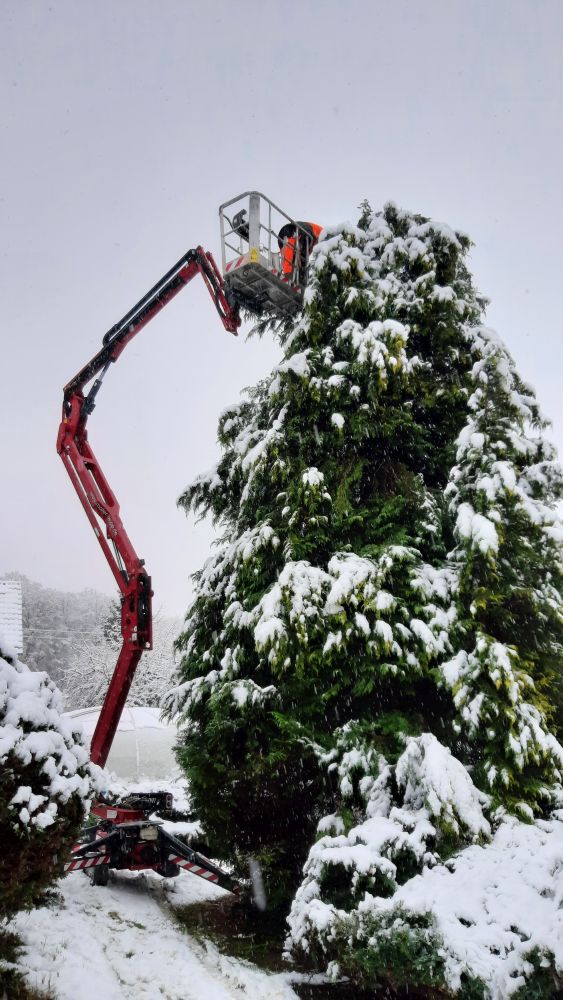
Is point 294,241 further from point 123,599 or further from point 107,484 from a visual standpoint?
point 123,599

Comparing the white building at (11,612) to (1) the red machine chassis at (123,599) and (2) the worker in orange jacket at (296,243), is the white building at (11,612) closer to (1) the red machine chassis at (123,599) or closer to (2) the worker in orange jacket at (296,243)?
(1) the red machine chassis at (123,599)

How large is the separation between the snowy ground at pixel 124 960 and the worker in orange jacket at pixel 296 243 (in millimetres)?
9418

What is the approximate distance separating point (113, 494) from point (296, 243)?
5576 mm

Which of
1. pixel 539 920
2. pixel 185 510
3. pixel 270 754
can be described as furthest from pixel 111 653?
pixel 539 920

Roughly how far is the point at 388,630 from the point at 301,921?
2.95 m

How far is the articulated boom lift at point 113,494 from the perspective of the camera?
9133 millimetres

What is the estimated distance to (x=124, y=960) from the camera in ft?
19.7

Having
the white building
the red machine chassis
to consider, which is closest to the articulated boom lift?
the red machine chassis

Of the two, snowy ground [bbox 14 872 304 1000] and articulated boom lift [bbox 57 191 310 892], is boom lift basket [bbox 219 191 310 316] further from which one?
snowy ground [bbox 14 872 304 1000]

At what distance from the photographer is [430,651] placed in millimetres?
7059

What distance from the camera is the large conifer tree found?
6469 millimetres

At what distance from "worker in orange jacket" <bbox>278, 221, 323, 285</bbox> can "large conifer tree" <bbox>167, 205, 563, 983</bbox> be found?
1.36m

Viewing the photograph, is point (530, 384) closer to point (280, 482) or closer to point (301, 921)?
point (280, 482)

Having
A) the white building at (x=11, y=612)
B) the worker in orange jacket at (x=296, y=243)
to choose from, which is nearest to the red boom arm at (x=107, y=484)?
the worker in orange jacket at (x=296, y=243)
